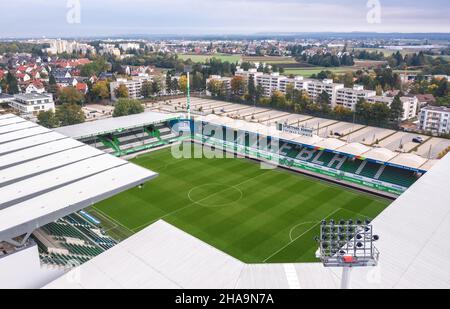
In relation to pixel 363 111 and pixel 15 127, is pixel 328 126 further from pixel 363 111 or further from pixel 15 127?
pixel 15 127

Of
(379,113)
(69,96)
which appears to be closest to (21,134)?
(69,96)

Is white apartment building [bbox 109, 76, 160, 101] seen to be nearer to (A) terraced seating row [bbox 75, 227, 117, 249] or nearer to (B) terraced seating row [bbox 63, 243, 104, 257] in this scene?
(A) terraced seating row [bbox 75, 227, 117, 249]

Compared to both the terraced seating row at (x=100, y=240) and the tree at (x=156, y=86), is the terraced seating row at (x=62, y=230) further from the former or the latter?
the tree at (x=156, y=86)

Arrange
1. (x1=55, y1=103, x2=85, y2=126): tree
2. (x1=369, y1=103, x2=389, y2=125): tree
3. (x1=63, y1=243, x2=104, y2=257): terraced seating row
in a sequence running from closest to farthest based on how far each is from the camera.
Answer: (x1=63, y1=243, x2=104, y2=257): terraced seating row
(x1=55, y1=103, x2=85, y2=126): tree
(x1=369, y1=103, x2=389, y2=125): tree

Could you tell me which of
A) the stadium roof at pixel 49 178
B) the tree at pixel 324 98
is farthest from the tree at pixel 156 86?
the stadium roof at pixel 49 178

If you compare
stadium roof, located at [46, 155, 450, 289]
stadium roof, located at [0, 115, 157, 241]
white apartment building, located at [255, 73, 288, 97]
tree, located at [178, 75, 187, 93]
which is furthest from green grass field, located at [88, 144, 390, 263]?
tree, located at [178, 75, 187, 93]

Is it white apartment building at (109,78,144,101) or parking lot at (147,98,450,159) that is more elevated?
white apartment building at (109,78,144,101)
